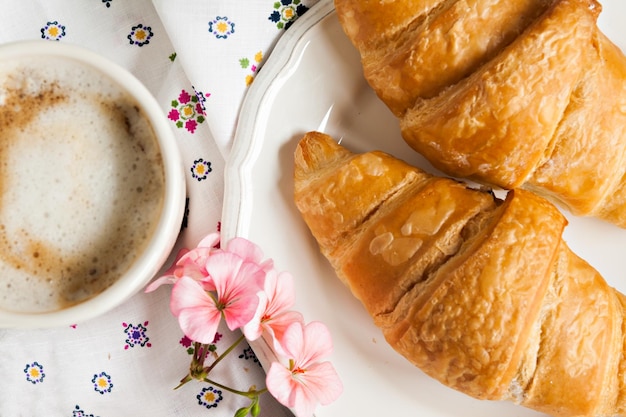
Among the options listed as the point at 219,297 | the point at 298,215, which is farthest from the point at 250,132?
the point at 219,297

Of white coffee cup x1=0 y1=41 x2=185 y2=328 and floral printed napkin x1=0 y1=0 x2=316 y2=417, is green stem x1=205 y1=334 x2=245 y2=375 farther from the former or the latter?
white coffee cup x1=0 y1=41 x2=185 y2=328

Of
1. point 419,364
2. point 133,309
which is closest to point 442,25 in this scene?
point 419,364

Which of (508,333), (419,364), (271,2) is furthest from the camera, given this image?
(271,2)

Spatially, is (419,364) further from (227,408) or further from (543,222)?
(227,408)

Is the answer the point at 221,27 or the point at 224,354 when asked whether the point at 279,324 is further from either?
the point at 221,27

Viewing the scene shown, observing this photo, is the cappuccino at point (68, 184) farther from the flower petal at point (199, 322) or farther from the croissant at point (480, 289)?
the croissant at point (480, 289)
